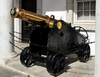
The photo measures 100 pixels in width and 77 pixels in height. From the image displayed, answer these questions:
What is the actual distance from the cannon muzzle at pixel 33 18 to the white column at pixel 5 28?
67.1 inches

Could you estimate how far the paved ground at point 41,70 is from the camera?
16.2ft

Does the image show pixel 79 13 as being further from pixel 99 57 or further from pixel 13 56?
pixel 99 57

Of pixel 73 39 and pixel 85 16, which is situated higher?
pixel 85 16

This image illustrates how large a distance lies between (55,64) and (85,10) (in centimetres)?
388

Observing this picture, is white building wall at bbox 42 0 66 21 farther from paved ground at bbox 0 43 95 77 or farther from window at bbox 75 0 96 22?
paved ground at bbox 0 43 95 77

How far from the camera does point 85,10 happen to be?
7758 mm

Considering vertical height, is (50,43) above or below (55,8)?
below

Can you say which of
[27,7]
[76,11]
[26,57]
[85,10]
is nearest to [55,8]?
[76,11]

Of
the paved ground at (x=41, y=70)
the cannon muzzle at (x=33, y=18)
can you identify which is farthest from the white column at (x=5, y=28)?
the cannon muzzle at (x=33, y=18)

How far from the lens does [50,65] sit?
4609 mm

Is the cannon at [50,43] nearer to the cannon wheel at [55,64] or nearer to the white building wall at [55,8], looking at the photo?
the cannon wheel at [55,64]

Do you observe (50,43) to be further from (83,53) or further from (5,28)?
(5,28)

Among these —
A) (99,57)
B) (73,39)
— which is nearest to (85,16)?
(73,39)

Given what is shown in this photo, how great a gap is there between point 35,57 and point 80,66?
1.52m
